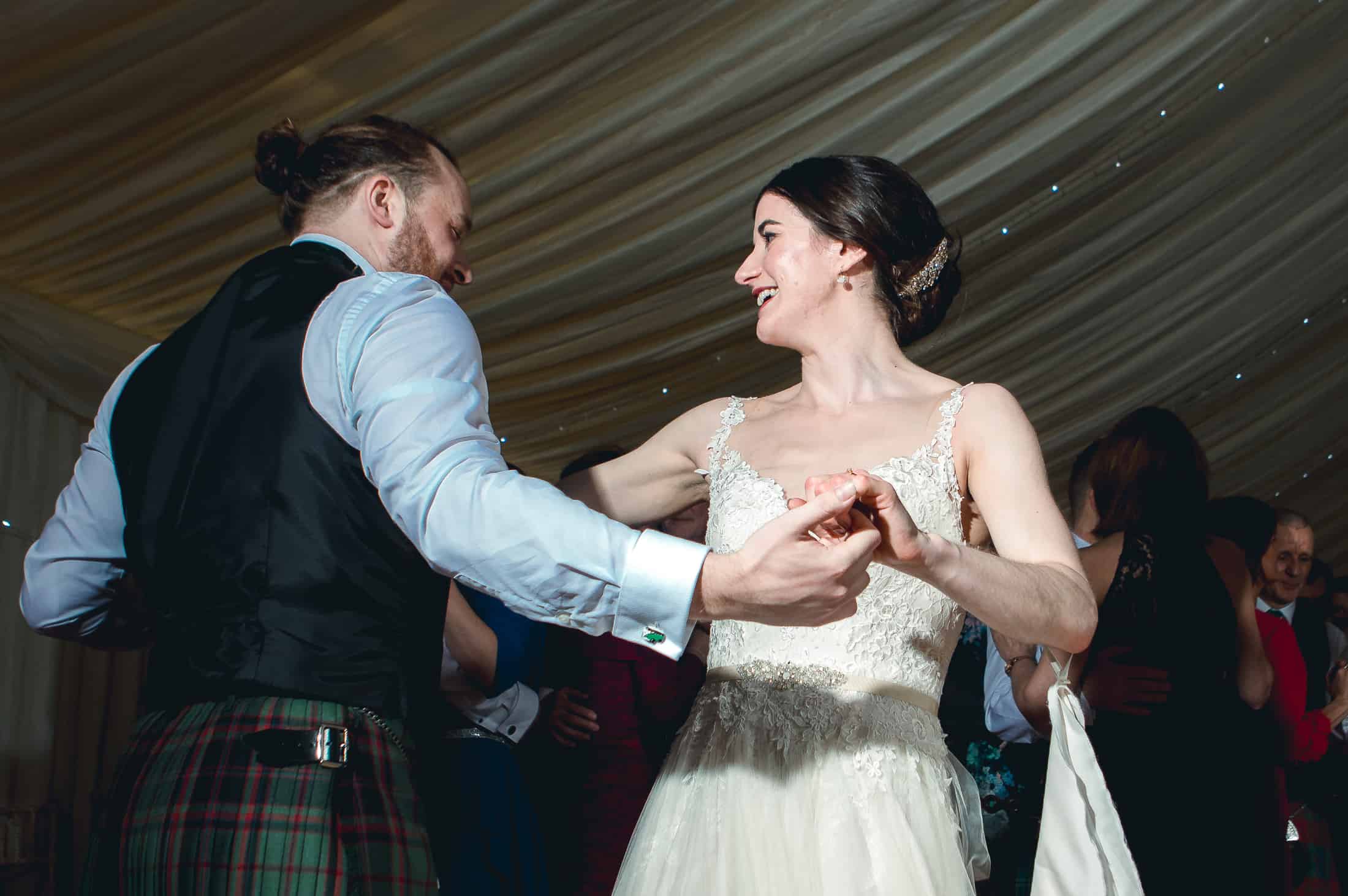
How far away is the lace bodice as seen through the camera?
65.8 inches

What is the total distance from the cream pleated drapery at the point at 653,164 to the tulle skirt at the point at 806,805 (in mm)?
2203

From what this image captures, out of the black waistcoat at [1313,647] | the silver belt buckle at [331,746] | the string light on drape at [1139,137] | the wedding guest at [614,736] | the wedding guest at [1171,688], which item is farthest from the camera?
the black waistcoat at [1313,647]

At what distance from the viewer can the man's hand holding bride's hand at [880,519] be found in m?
1.23

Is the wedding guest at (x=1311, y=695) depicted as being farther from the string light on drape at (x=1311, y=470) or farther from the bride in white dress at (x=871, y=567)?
the bride in white dress at (x=871, y=567)

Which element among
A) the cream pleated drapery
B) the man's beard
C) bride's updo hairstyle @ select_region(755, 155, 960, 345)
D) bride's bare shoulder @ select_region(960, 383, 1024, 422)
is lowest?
bride's bare shoulder @ select_region(960, 383, 1024, 422)

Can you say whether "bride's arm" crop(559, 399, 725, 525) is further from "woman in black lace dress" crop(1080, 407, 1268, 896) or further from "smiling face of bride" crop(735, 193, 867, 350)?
"woman in black lace dress" crop(1080, 407, 1268, 896)

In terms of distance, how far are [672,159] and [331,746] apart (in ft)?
9.32

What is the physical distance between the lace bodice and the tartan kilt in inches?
→ 23.0

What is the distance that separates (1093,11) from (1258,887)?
2561 millimetres

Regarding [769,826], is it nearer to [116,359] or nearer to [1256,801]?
[1256,801]

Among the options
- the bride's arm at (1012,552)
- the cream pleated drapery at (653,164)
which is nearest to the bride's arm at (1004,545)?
the bride's arm at (1012,552)

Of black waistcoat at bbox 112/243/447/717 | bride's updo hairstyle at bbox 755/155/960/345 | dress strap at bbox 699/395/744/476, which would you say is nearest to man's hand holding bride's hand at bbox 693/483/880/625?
black waistcoat at bbox 112/243/447/717

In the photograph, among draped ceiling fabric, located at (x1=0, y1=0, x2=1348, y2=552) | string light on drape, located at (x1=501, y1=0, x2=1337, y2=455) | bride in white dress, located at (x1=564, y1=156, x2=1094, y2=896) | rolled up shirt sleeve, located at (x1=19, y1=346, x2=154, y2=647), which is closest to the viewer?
bride in white dress, located at (x1=564, y1=156, x2=1094, y2=896)

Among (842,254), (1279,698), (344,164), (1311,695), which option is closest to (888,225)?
(842,254)
